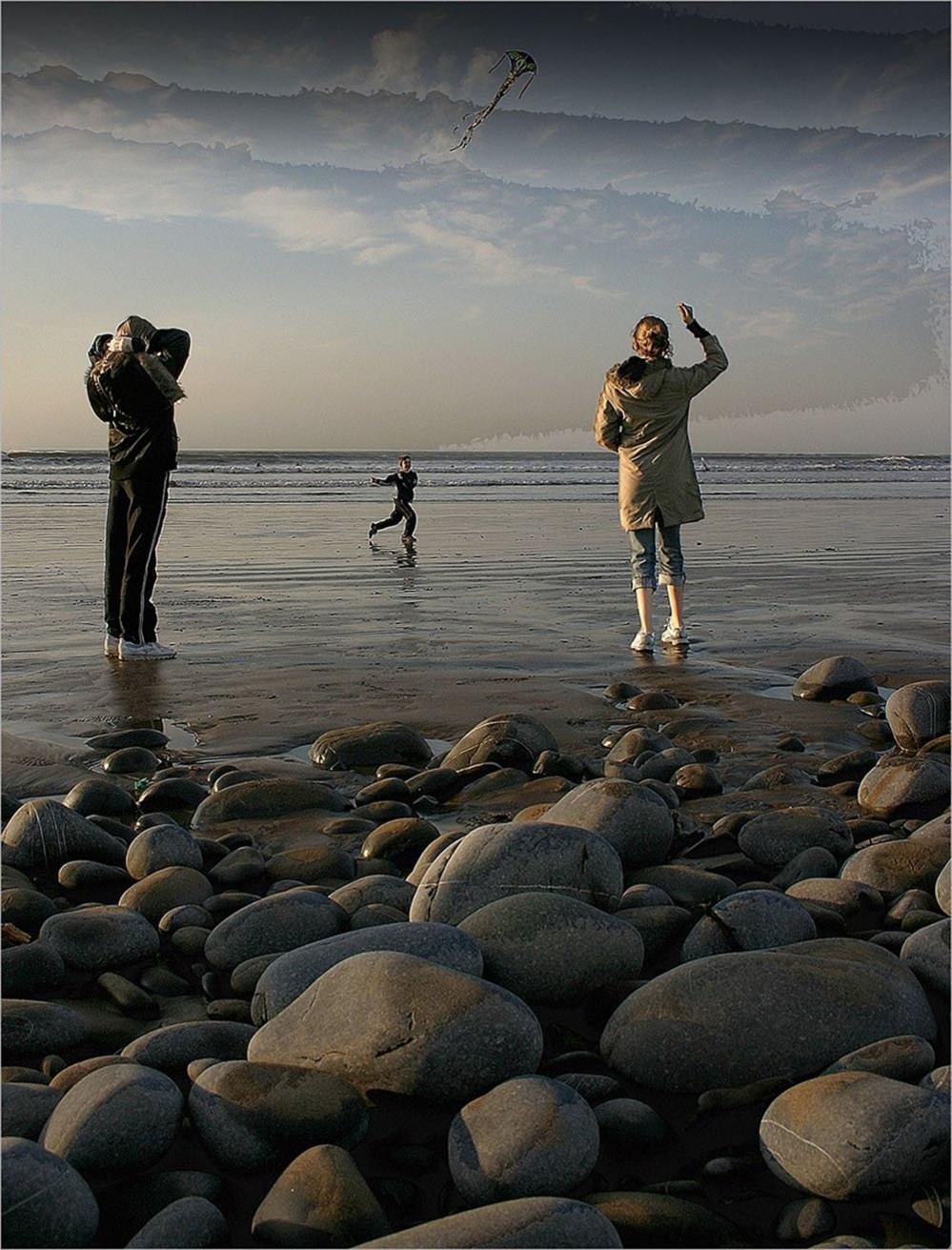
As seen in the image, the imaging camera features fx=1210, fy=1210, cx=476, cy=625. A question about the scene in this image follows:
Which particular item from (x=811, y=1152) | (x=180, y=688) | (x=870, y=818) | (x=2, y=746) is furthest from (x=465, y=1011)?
(x=180, y=688)

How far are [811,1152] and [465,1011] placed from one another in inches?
30.4

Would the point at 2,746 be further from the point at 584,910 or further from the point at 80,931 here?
the point at 584,910

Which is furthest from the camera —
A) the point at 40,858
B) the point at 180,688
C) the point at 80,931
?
the point at 180,688

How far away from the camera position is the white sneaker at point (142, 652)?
8.15 m

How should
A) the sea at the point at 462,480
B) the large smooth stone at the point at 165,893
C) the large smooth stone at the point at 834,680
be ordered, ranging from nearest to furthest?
the large smooth stone at the point at 165,893 < the large smooth stone at the point at 834,680 < the sea at the point at 462,480

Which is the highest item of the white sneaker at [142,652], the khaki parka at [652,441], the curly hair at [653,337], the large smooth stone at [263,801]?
the curly hair at [653,337]

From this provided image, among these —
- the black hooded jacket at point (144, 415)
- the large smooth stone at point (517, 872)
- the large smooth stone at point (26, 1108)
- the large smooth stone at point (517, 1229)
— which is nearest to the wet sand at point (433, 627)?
the black hooded jacket at point (144, 415)

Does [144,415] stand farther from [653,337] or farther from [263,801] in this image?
[263,801]

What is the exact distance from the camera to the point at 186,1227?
2.27 metres

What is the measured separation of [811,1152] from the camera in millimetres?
2408

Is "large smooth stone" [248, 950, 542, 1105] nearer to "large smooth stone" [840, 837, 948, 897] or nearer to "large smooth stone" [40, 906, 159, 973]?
"large smooth stone" [40, 906, 159, 973]

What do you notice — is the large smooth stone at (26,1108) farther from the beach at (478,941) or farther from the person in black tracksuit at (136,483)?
the person in black tracksuit at (136,483)

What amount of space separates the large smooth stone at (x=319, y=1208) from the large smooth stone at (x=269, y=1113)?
154 millimetres

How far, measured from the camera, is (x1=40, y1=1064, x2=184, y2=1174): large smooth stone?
247 cm
